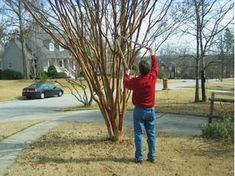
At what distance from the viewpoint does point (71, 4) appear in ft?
29.0

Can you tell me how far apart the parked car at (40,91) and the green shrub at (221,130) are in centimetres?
3068

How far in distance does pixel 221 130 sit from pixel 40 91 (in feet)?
103

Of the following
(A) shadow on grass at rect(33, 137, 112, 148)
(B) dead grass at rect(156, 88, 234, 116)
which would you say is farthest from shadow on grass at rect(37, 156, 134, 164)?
(B) dead grass at rect(156, 88, 234, 116)

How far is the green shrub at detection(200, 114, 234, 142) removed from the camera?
9312 mm

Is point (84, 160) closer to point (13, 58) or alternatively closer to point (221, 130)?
point (221, 130)

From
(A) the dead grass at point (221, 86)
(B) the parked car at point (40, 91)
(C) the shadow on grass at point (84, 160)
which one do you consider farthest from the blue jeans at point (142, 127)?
(A) the dead grass at point (221, 86)

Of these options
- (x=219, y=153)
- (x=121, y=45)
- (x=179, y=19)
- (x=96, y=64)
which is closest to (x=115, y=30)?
(x=121, y=45)

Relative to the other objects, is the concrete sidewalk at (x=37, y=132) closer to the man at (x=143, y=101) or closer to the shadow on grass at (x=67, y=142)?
the shadow on grass at (x=67, y=142)

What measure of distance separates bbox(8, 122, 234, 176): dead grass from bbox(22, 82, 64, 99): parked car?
29525 millimetres

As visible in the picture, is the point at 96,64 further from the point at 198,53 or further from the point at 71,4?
the point at 198,53

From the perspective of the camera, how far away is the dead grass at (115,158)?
711 centimetres

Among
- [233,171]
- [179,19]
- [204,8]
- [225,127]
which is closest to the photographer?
[233,171]

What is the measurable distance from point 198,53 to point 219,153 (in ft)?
63.8

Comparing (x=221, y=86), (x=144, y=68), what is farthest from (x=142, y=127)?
(x=221, y=86)
